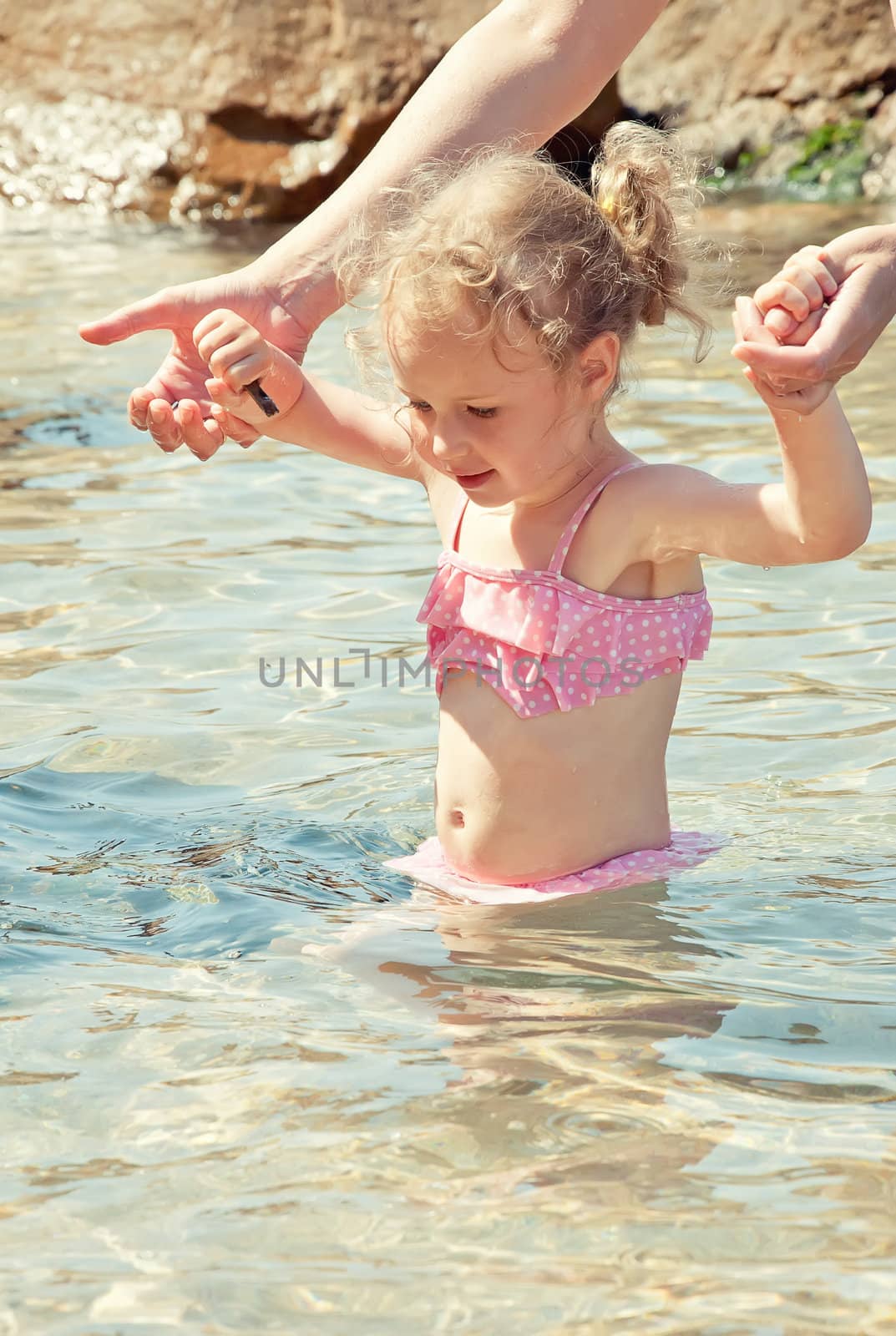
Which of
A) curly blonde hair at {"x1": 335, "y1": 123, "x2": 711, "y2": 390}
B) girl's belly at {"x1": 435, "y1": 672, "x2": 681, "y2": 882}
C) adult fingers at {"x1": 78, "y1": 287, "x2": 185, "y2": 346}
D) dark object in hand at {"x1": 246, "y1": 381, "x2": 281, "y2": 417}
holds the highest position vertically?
curly blonde hair at {"x1": 335, "y1": 123, "x2": 711, "y2": 390}

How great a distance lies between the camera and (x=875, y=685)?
13.8ft

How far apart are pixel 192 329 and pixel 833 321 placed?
133 cm

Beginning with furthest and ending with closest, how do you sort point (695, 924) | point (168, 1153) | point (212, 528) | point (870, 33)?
point (870, 33) < point (212, 528) < point (695, 924) < point (168, 1153)

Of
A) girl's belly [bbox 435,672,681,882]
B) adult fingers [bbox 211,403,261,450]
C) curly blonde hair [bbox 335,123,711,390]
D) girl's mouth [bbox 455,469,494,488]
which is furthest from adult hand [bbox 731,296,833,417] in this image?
adult fingers [bbox 211,403,261,450]

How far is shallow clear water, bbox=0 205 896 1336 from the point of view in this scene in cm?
185

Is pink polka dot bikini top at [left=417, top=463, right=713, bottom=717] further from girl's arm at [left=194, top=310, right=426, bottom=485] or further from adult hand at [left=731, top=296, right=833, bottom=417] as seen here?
adult hand at [left=731, top=296, right=833, bottom=417]

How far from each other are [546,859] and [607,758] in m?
0.22

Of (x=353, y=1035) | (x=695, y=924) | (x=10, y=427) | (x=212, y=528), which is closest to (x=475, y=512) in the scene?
(x=695, y=924)

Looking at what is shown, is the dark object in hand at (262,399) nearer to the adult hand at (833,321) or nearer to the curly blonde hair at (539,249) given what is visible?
the curly blonde hair at (539,249)

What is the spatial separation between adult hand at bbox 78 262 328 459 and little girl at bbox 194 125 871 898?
0.08m

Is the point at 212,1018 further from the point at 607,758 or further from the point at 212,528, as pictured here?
the point at 212,528

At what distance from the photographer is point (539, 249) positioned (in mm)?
2867

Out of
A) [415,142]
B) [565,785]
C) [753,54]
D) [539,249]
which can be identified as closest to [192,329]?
[415,142]

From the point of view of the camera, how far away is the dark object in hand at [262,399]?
312 centimetres
